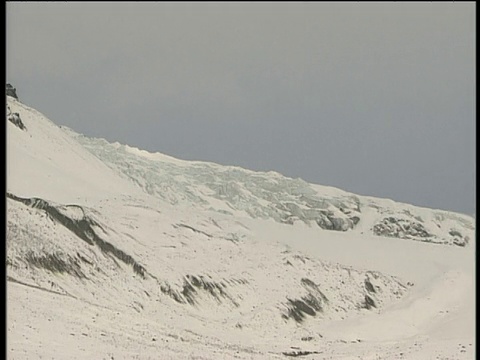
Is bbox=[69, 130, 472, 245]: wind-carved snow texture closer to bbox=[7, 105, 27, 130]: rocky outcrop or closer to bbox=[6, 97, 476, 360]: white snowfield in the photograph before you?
bbox=[6, 97, 476, 360]: white snowfield

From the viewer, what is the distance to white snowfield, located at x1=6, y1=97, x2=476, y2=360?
24.9 m

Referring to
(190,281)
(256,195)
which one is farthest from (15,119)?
(256,195)

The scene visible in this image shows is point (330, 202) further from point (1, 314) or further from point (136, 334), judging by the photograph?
point (1, 314)

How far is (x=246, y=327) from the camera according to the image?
35.1m

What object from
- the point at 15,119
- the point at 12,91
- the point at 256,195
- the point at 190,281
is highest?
the point at 12,91

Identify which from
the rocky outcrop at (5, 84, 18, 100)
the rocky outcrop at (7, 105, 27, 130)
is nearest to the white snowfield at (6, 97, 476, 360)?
the rocky outcrop at (7, 105, 27, 130)

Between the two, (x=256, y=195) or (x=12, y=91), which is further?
(x=256, y=195)

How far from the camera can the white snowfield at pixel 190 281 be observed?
24.9 meters

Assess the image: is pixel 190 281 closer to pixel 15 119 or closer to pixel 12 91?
pixel 15 119

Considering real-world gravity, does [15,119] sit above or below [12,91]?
below

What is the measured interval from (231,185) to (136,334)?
81.7 metres

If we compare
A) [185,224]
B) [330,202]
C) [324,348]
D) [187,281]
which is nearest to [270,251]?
[185,224]

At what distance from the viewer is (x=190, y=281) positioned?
40875 millimetres

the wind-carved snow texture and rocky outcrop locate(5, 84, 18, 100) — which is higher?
rocky outcrop locate(5, 84, 18, 100)
